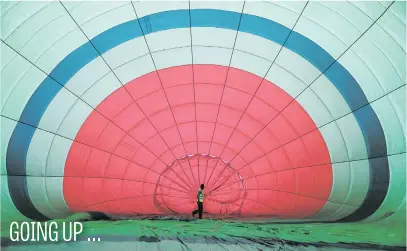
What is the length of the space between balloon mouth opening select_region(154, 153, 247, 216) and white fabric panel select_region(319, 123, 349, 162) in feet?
4.35

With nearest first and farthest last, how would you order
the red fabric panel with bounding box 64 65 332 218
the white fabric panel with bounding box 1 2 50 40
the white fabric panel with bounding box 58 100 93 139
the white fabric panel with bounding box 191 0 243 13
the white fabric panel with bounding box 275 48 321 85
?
1. the white fabric panel with bounding box 1 2 50 40
2. the white fabric panel with bounding box 191 0 243 13
3. the white fabric panel with bounding box 275 48 321 85
4. the white fabric panel with bounding box 58 100 93 139
5. the red fabric panel with bounding box 64 65 332 218

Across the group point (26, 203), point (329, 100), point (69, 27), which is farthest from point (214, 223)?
point (69, 27)

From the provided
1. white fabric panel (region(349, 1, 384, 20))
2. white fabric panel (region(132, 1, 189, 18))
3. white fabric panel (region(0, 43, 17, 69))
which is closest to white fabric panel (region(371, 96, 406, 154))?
white fabric panel (region(349, 1, 384, 20))

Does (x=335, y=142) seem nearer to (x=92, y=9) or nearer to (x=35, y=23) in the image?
(x=92, y=9)

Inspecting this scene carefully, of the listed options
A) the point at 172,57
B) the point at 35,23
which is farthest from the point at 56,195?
the point at 172,57

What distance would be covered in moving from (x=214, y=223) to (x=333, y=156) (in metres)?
1.89

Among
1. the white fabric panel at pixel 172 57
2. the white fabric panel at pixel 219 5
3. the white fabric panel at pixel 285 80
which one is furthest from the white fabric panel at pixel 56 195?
the white fabric panel at pixel 285 80

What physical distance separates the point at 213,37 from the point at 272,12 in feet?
Result: 2.47

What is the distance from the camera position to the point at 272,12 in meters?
4.46

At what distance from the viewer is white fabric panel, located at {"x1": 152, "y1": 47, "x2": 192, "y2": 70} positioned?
194 inches

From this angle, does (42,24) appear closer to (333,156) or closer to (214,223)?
(214,223)

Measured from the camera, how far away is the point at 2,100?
15.4 ft

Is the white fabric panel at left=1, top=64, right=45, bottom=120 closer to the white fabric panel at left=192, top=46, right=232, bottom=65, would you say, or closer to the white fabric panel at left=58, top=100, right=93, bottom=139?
the white fabric panel at left=58, top=100, right=93, bottom=139

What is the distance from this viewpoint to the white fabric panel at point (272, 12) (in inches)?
173
